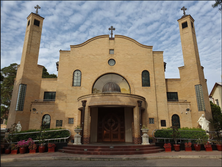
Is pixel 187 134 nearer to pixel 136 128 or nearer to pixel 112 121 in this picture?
pixel 136 128

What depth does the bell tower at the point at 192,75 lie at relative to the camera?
18484 millimetres

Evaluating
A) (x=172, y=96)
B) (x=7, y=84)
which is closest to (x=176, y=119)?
(x=172, y=96)

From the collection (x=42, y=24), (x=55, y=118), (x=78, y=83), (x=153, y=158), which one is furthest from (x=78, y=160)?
(x=42, y=24)

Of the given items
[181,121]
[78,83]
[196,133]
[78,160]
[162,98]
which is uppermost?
[78,83]

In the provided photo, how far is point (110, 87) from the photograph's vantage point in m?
17.3

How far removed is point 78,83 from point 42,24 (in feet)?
34.1

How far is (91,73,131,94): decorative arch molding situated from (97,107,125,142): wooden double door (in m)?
2.54

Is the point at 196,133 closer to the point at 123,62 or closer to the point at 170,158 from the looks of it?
the point at 170,158

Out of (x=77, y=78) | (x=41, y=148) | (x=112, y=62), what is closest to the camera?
(x=41, y=148)

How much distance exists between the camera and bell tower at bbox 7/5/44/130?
18344mm

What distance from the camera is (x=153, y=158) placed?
1062 centimetres

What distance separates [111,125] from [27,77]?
456 inches

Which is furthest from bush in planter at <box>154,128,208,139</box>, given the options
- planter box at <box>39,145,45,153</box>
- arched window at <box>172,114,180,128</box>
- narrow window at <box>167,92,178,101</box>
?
planter box at <box>39,145,45,153</box>

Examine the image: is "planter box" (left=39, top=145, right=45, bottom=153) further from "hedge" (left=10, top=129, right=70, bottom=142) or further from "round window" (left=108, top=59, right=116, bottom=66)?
"round window" (left=108, top=59, right=116, bottom=66)
